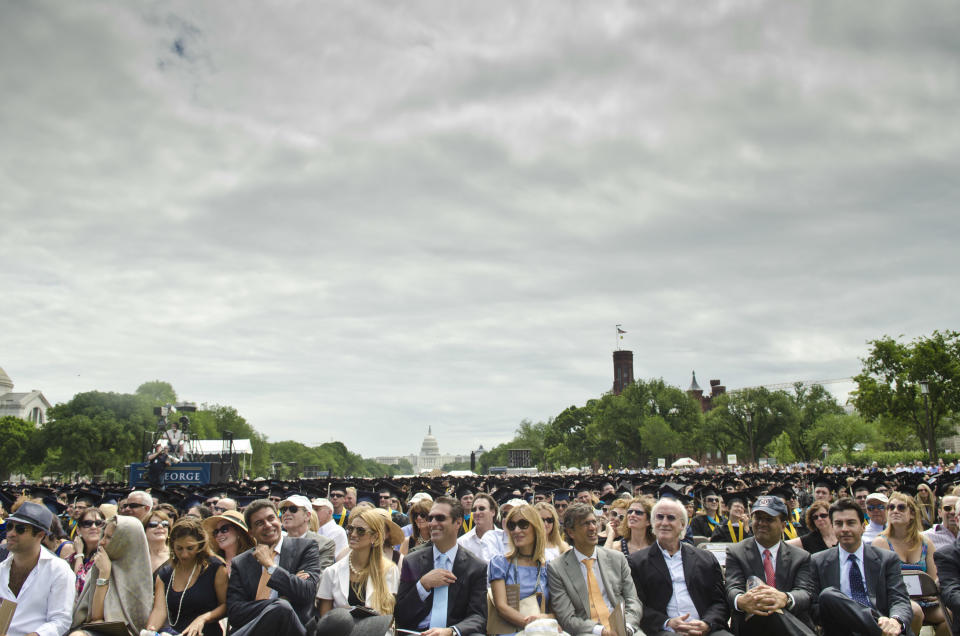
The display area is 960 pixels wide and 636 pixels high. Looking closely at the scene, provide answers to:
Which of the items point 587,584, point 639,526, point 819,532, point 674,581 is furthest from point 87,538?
point 819,532

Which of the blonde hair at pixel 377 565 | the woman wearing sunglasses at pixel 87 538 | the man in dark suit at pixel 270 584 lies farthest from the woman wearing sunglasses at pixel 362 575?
the woman wearing sunglasses at pixel 87 538

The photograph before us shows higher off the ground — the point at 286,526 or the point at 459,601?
the point at 286,526

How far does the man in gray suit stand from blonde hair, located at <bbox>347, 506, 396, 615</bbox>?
1439 mm

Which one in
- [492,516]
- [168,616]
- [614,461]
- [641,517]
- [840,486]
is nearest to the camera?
[168,616]

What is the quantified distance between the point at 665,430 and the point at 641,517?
8059 centimetres

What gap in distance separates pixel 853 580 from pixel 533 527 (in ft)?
9.68

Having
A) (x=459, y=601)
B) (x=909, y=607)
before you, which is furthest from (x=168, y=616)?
(x=909, y=607)

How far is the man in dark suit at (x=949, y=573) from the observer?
6.80 meters

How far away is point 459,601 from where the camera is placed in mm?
6262

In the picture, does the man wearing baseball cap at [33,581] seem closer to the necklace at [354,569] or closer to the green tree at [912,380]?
the necklace at [354,569]

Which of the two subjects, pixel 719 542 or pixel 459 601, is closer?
pixel 459 601

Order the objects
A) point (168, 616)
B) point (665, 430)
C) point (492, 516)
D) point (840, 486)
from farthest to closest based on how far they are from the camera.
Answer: point (665, 430) < point (840, 486) < point (492, 516) < point (168, 616)

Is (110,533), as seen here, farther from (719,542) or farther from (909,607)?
(719,542)

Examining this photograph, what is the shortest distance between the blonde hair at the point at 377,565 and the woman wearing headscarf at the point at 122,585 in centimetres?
177
